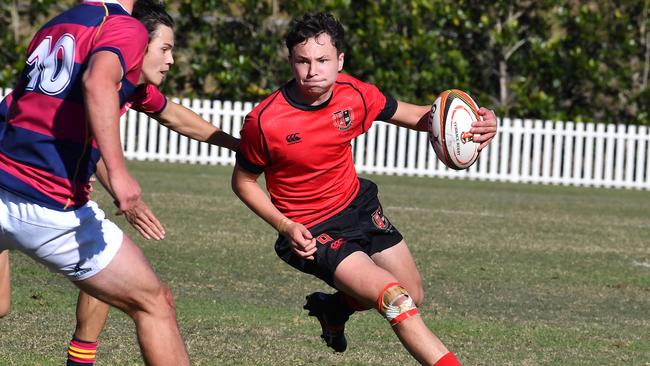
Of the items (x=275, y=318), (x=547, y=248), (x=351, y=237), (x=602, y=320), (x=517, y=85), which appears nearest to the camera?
(x=351, y=237)

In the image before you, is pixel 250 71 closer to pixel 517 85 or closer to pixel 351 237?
pixel 517 85

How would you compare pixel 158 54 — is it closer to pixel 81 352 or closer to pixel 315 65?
pixel 315 65

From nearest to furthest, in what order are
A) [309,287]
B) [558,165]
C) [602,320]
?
[602,320] → [309,287] → [558,165]

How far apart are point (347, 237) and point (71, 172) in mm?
1876

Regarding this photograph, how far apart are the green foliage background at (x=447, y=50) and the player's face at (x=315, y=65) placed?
18925mm

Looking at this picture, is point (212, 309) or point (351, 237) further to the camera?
point (212, 309)

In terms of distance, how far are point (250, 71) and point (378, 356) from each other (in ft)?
63.2

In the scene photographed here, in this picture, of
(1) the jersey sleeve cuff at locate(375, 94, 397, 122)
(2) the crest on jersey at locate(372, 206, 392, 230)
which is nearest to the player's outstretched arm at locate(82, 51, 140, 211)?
(2) the crest on jersey at locate(372, 206, 392, 230)

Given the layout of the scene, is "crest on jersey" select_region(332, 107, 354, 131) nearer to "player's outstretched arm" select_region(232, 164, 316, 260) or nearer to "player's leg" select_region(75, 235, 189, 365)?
"player's outstretched arm" select_region(232, 164, 316, 260)

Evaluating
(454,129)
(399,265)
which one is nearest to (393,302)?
(399,265)

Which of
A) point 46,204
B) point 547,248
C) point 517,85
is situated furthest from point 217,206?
point 517,85

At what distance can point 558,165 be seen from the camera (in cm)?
2419

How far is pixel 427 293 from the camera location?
371 inches

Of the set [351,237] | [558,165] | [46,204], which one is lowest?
[558,165]
